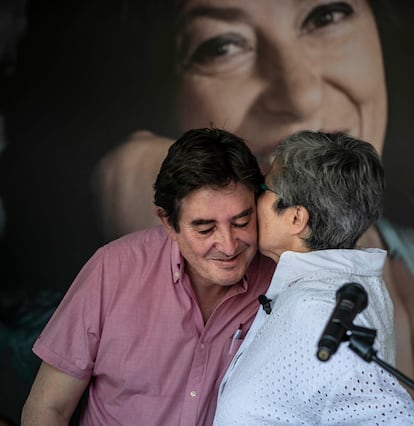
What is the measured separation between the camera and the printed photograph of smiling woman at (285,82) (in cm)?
331

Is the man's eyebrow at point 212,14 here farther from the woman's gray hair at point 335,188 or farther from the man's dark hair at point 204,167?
the woman's gray hair at point 335,188

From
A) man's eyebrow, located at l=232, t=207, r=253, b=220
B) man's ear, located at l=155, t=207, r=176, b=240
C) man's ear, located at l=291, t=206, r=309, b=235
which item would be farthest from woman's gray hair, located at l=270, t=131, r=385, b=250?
man's ear, located at l=155, t=207, r=176, b=240

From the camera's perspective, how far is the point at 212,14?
334 centimetres

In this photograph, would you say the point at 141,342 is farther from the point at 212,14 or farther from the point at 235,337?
the point at 212,14

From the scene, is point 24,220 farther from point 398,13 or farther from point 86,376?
point 398,13

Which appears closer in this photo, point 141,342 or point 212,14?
point 141,342

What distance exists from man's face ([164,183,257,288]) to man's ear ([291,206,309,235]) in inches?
6.8

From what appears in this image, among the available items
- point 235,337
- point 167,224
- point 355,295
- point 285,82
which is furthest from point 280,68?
point 355,295

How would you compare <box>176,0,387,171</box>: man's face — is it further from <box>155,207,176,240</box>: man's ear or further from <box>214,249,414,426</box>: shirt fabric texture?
<box>214,249,414,426</box>: shirt fabric texture

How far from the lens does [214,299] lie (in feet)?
7.10

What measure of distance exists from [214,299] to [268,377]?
1.70 feet

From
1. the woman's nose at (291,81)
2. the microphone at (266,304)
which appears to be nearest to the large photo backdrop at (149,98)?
the woman's nose at (291,81)

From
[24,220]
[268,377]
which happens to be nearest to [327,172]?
[268,377]

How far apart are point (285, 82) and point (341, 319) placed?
7.26ft
